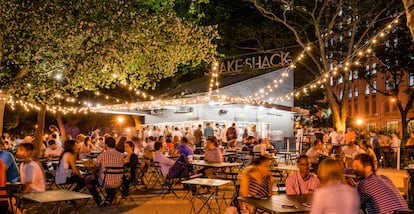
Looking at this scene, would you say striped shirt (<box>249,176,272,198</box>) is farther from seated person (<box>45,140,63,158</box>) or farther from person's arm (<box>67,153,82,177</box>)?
seated person (<box>45,140,63,158</box>)

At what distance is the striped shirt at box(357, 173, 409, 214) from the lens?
4953mm

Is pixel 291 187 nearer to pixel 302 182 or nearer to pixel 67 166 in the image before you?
pixel 302 182

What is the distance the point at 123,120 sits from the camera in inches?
1352

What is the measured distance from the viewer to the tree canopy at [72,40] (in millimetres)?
12156

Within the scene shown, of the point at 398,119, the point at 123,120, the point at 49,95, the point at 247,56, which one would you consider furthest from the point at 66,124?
the point at 398,119

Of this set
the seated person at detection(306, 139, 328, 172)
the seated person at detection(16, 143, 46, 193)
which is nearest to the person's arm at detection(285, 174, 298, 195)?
the seated person at detection(16, 143, 46, 193)

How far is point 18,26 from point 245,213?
844cm

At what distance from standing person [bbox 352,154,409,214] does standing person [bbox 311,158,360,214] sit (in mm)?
735

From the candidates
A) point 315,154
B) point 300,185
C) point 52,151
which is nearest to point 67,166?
point 52,151

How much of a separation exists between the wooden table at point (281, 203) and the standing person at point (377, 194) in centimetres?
62

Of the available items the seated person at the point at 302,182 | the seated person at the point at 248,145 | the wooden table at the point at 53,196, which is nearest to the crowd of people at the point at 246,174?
the seated person at the point at 302,182

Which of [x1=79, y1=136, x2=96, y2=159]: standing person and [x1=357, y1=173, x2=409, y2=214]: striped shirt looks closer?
[x1=357, y1=173, x2=409, y2=214]: striped shirt

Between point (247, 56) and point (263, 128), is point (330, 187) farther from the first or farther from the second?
point (247, 56)

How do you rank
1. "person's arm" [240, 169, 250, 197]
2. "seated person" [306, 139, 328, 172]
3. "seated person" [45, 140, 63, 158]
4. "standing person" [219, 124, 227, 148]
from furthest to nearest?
"standing person" [219, 124, 227, 148] → "seated person" [45, 140, 63, 158] → "seated person" [306, 139, 328, 172] → "person's arm" [240, 169, 250, 197]
